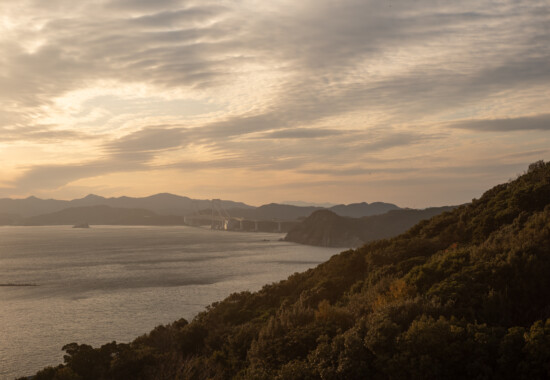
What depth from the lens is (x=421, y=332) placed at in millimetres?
11008

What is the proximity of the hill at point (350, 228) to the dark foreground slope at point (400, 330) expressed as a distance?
14871 cm

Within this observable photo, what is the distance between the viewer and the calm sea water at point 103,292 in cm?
4268

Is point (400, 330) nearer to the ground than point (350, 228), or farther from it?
farther from it

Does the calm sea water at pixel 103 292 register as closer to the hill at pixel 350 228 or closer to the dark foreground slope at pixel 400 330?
the dark foreground slope at pixel 400 330

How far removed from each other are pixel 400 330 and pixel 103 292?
2623 inches

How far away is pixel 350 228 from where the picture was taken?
17962 cm

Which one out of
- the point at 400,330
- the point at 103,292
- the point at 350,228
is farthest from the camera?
the point at 350,228

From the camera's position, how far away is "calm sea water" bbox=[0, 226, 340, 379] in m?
42.7

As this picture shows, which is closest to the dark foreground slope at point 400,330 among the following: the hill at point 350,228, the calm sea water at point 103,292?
the calm sea water at point 103,292

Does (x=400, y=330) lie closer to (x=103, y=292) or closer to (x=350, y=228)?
(x=103, y=292)

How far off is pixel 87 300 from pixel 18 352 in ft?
78.1

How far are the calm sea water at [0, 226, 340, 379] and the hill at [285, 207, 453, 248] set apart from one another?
161 feet

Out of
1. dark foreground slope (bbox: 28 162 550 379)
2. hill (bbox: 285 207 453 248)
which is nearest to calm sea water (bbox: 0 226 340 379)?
dark foreground slope (bbox: 28 162 550 379)

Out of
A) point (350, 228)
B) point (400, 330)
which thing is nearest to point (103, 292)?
point (400, 330)
